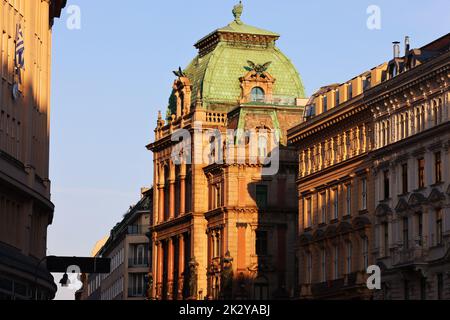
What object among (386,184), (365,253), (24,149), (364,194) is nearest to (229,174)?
(364,194)

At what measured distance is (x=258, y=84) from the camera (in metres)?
156

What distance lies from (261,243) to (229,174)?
281 inches

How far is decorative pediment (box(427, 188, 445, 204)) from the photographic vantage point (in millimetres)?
100875

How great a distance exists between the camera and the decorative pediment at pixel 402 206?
106m

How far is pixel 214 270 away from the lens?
150875mm

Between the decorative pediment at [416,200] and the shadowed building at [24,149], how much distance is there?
2413 cm

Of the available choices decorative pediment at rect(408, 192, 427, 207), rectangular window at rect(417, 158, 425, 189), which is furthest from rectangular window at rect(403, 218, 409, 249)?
rectangular window at rect(417, 158, 425, 189)

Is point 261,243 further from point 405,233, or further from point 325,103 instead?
point 405,233

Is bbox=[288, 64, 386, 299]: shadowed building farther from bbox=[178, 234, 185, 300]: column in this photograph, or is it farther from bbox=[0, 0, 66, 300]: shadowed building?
bbox=[178, 234, 185, 300]: column

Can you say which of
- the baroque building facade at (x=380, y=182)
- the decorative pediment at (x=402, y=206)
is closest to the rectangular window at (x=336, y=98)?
the baroque building facade at (x=380, y=182)

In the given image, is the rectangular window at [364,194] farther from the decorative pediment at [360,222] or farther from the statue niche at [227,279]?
the statue niche at [227,279]

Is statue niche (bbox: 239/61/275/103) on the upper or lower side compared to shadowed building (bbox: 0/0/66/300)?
upper

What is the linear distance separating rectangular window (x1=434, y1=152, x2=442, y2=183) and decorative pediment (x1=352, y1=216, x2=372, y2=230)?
1247 centimetres
